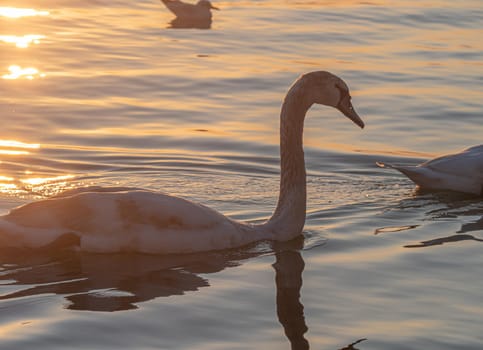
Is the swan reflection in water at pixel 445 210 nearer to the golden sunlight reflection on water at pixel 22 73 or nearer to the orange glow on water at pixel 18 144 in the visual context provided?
the orange glow on water at pixel 18 144

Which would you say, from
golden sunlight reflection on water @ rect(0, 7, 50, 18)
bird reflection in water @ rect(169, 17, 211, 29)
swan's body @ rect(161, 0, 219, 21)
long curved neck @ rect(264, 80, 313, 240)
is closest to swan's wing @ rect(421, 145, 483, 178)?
long curved neck @ rect(264, 80, 313, 240)

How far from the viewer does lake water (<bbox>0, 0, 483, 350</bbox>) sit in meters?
8.02

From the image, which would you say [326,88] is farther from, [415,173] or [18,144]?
[18,144]

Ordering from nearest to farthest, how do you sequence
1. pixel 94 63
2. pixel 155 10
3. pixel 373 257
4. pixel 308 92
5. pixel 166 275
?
pixel 166 275, pixel 373 257, pixel 308 92, pixel 94 63, pixel 155 10

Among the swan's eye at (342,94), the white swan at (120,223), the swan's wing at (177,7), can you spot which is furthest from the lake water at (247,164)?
the swan's wing at (177,7)

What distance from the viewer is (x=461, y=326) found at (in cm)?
802

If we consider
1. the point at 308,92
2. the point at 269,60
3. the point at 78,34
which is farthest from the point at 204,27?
the point at 308,92

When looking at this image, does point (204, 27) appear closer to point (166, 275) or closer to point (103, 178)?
point (103, 178)

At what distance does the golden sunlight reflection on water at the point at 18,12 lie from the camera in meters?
25.1

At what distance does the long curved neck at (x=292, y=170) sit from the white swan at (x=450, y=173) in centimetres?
209

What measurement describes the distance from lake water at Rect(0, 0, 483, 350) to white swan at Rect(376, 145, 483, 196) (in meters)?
0.18

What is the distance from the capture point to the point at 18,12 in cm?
2559

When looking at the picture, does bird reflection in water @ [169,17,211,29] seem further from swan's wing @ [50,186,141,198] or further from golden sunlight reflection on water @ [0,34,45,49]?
swan's wing @ [50,186,141,198]

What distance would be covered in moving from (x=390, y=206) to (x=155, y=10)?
1773 centimetres
